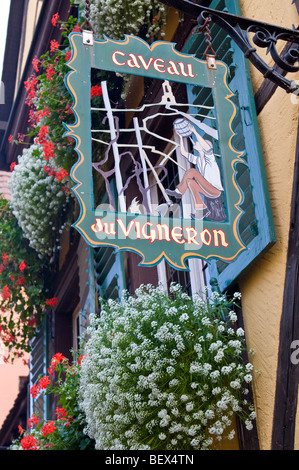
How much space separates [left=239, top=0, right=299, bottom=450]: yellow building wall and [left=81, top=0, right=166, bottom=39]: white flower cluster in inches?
65.4

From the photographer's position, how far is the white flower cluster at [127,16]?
5691mm

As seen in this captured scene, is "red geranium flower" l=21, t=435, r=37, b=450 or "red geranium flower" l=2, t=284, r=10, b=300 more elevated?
"red geranium flower" l=2, t=284, r=10, b=300

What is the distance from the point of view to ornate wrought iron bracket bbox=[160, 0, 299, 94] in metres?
3.38

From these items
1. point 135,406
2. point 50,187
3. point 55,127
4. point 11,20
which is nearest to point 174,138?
point 55,127

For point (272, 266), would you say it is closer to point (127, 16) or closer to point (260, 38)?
point (260, 38)

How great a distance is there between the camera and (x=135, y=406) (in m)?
3.55

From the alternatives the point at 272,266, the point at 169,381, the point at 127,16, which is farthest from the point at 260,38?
the point at 127,16

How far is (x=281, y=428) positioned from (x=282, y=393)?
162 millimetres

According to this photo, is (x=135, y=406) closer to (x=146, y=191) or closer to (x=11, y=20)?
(x=146, y=191)

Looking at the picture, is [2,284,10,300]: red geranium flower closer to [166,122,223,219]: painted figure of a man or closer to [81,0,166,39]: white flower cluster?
[81,0,166,39]: white flower cluster

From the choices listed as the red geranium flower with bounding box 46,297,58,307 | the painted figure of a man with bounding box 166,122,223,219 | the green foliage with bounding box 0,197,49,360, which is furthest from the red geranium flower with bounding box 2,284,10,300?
the painted figure of a man with bounding box 166,122,223,219

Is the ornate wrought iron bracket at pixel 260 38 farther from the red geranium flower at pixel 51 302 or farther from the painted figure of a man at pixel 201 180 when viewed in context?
the red geranium flower at pixel 51 302

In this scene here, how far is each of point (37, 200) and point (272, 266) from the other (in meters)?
3.75

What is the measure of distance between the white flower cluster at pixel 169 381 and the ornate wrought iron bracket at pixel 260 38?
1242 mm
